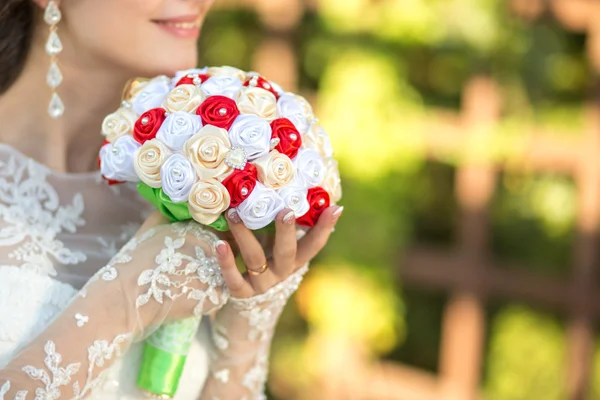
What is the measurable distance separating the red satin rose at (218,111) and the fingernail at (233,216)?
170 mm

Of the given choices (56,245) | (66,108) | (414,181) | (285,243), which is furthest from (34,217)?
(414,181)

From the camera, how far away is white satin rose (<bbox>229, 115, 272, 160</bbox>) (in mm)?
1611

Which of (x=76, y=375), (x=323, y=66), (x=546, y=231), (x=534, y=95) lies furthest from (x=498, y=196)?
(x=76, y=375)

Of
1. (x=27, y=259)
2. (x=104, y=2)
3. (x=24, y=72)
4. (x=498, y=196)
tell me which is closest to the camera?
(x=27, y=259)

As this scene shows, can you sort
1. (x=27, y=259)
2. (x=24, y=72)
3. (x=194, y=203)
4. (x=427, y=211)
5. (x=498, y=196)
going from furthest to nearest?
(x=427, y=211) < (x=498, y=196) < (x=24, y=72) < (x=27, y=259) < (x=194, y=203)

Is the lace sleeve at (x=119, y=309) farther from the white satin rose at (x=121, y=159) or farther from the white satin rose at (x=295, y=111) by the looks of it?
the white satin rose at (x=295, y=111)

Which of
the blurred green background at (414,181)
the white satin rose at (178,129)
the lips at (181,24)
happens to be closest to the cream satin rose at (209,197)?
the white satin rose at (178,129)

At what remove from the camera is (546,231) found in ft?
12.8

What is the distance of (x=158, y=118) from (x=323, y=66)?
2.64 m

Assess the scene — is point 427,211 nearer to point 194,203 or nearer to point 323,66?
point 323,66

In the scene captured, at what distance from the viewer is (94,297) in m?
1.70

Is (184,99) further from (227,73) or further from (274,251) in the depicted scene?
(274,251)

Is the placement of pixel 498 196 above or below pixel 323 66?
below

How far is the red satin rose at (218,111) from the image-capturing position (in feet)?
5.38
